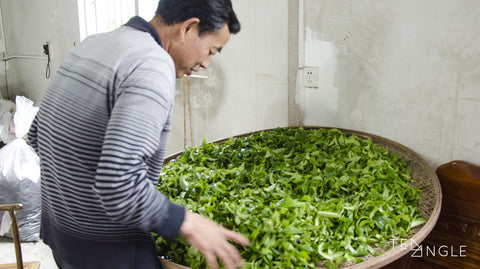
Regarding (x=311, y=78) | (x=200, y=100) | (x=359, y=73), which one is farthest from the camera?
(x=200, y=100)

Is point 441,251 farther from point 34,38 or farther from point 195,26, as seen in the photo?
point 34,38

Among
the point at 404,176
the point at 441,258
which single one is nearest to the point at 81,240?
the point at 404,176

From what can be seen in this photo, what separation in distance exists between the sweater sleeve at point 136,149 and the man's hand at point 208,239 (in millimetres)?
50

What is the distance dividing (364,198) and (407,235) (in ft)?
0.82

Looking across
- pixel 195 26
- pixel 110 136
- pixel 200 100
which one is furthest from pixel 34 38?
pixel 110 136

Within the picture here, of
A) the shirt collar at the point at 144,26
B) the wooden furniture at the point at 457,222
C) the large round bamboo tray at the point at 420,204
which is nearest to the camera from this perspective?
the shirt collar at the point at 144,26

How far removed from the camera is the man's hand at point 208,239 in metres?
1.00

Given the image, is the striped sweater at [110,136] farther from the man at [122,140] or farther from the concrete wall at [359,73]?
the concrete wall at [359,73]

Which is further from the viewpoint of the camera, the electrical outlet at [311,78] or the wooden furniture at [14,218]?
the electrical outlet at [311,78]

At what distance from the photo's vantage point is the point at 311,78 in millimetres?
2773

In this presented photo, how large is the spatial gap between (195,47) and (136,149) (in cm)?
49

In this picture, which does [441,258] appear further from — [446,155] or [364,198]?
→ [364,198]

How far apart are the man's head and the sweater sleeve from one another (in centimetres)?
26

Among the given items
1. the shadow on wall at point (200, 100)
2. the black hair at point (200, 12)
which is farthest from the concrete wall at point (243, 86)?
the black hair at point (200, 12)
